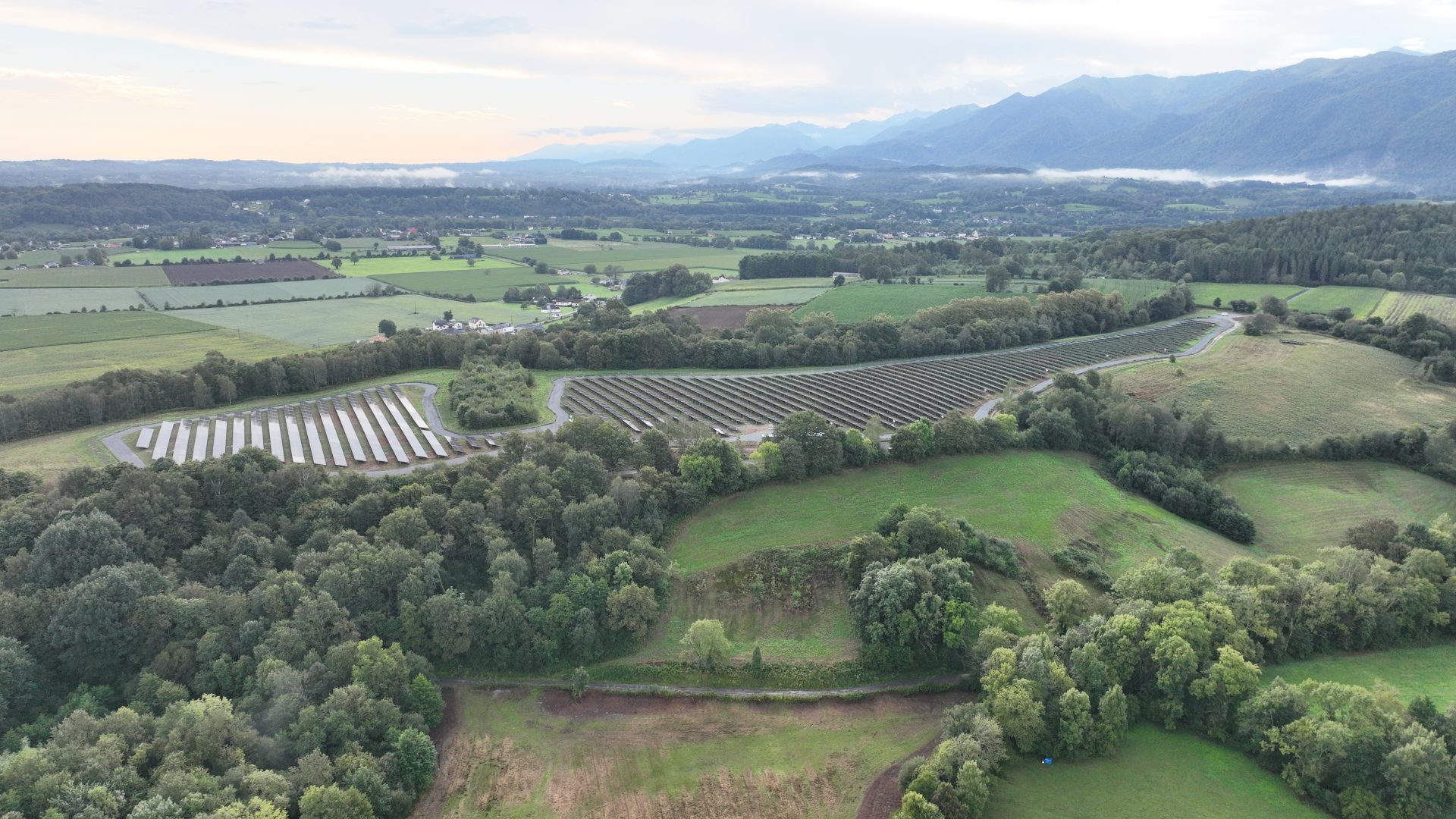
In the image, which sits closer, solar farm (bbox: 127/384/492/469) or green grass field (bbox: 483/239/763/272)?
solar farm (bbox: 127/384/492/469)

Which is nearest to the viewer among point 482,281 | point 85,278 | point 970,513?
point 970,513

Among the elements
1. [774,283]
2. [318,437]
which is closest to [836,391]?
[318,437]

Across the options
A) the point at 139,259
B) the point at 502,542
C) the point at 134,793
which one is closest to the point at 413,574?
the point at 502,542

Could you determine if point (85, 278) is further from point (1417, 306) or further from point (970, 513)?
point (1417, 306)

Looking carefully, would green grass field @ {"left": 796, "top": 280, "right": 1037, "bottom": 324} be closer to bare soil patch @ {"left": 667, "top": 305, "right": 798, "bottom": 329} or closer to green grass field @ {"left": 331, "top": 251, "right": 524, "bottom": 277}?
bare soil patch @ {"left": 667, "top": 305, "right": 798, "bottom": 329}

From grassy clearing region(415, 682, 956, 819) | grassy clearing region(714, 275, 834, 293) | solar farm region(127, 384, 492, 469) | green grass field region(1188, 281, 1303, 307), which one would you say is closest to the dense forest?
green grass field region(1188, 281, 1303, 307)

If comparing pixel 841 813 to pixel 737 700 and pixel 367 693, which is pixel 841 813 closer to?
pixel 737 700

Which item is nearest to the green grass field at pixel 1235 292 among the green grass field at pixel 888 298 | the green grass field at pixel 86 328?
the green grass field at pixel 888 298

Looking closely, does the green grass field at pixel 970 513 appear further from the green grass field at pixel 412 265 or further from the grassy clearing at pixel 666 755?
the green grass field at pixel 412 265
